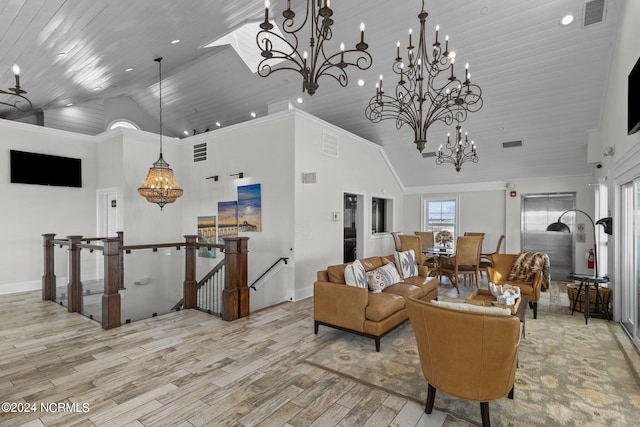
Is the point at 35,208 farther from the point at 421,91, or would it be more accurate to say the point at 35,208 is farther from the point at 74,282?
the point at 421,91

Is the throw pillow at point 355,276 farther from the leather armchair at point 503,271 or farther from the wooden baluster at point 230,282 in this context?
the leather armchair at point 503,271

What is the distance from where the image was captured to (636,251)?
3809mm

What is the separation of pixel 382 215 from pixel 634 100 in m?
6.33

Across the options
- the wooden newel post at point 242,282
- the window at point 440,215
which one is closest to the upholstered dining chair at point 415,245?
the window at point 440,215

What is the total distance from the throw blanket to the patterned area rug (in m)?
0.82

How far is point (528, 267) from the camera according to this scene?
201 inches

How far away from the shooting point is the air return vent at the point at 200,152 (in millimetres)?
7447

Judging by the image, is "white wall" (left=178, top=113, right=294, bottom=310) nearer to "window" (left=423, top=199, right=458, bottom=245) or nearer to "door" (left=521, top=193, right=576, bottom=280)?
"window" (left=423, top=199, right=458, bottom=245)

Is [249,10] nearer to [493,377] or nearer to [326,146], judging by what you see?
[326,146]

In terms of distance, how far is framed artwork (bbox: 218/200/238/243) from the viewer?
22.2 feet

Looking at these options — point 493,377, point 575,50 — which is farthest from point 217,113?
point 493,377

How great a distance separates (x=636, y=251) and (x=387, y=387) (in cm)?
352

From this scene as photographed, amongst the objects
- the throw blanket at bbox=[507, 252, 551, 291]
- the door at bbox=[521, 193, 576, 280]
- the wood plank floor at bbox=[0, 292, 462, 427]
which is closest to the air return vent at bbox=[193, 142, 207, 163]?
the wood plank floor at bbox=[0, 292, 462, 427]

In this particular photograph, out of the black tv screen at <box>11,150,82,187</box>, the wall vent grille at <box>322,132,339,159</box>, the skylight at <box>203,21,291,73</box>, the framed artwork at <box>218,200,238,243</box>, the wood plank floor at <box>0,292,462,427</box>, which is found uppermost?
the skylight at <box>203,21,291,73</box>
